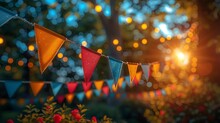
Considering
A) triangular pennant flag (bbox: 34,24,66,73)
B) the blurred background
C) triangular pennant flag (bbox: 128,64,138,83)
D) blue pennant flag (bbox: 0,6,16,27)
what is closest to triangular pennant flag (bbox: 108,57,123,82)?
triangular pennant flag (bbox: 128,64,138,83)

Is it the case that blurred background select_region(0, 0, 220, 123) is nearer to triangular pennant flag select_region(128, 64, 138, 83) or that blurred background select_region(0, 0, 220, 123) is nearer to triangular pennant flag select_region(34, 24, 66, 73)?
triangular pennant flag select_region(128, 64, 138, 83)

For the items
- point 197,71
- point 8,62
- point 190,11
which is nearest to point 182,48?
point 190,11

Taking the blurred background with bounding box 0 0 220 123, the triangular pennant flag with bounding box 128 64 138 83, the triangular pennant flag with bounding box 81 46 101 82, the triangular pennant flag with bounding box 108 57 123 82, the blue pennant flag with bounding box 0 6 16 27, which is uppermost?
the blurred background with bounding box 0 0 220 123

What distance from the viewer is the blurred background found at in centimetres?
1110

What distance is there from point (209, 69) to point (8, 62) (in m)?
13.0

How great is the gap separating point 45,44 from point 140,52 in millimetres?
21627

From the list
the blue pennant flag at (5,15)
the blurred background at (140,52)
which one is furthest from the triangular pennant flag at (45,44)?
the blurred background at (140,52)

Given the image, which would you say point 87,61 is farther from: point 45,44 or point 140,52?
point 140,52

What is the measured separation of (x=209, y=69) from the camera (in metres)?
13.1

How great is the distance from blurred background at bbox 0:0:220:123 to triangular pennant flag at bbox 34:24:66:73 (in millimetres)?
5458

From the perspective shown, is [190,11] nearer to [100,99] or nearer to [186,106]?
[186,106]

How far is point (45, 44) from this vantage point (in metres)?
4.58

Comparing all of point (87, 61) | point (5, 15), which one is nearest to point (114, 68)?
point (87, 61)

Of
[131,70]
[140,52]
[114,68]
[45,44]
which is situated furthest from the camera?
[140,52]
